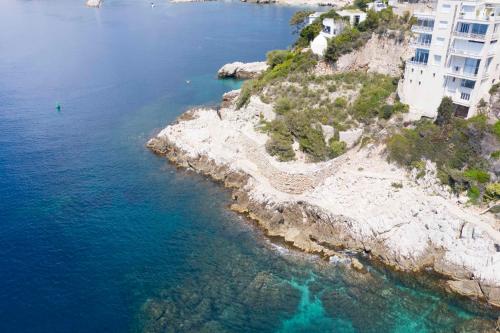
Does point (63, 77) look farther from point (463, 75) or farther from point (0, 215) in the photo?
point (463, 75)

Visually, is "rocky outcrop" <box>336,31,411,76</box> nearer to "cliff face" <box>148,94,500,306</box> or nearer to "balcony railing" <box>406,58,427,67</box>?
"balcony railing" <box>406,58,427,67</box>

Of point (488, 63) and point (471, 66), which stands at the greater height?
point (488, 63)

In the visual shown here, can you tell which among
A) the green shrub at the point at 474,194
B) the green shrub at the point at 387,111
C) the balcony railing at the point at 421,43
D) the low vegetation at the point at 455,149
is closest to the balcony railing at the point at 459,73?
the low vegetation at the point at 455,149

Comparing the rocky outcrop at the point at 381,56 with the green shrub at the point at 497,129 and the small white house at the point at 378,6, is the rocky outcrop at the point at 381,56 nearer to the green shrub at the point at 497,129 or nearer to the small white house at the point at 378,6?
the small white house at the point at 378,6

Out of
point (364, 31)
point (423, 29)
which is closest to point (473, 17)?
point (423, 29)

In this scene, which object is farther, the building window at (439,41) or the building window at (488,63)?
the building window at (439,41)

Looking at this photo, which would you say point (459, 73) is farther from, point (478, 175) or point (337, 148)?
point (337, 148)

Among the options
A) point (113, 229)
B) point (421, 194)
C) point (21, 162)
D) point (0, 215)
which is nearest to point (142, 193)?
point (113, 229)

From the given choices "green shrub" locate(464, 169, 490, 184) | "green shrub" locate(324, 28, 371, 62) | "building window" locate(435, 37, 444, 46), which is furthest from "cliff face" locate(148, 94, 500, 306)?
"green shrub" locate(324, 28, 371, 62)
